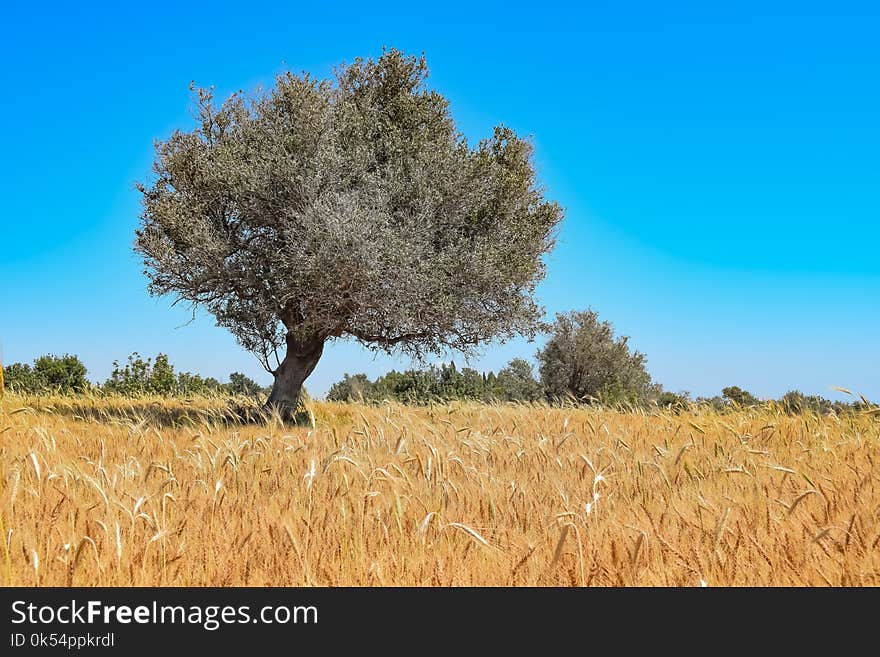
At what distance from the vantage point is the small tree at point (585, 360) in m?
37.0

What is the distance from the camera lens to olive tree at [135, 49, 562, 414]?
52.4ft

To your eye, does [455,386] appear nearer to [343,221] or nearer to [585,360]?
[585,360]

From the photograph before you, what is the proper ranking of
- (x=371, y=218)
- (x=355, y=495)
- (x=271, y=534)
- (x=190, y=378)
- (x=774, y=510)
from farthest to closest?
(x=190, y=378), (x=371, y=218), (x=355, y=495), (x=774, y=510), (x=271, y=534)

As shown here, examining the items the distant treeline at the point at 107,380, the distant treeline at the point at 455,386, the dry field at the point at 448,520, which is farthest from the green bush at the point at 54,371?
the dry field at the point at 448,520

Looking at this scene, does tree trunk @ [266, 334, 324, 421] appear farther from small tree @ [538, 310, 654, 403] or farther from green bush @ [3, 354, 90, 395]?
small tree @ [538, 310, 654, 403]

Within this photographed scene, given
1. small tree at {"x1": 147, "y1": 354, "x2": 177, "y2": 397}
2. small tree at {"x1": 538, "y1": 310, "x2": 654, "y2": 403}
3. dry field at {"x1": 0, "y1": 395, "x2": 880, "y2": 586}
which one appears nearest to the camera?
dry field at {"x1": 0, "y1": 395, "x2": 880, "y2": 586}

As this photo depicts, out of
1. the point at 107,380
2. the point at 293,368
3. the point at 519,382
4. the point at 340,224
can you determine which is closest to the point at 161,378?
the point at 107,380

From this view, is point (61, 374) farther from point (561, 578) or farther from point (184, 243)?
point (561, 578)

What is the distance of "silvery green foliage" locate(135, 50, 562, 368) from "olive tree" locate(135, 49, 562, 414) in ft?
0.13

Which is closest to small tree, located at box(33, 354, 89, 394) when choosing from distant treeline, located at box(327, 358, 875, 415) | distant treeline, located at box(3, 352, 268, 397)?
distant treeline, located at box(3, 352, 268, 397)

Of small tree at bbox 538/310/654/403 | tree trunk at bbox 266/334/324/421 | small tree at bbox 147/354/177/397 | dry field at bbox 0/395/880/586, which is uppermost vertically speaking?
small tree at bbox 538/310/654/403

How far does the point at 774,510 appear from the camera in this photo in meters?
4.14
